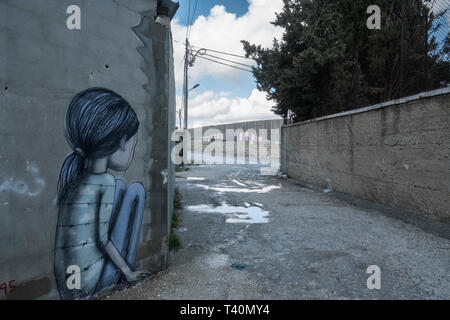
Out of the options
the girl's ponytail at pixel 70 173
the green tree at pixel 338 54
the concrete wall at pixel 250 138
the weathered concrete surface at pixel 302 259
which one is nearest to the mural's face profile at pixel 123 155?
the girl's ponytail at pixel 70 173

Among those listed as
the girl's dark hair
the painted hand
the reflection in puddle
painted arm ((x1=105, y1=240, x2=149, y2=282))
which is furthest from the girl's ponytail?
the reflection in puddle

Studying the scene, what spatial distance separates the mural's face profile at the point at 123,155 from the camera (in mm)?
2859

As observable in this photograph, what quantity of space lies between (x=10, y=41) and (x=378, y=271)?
451cm

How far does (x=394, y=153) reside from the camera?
5988mm

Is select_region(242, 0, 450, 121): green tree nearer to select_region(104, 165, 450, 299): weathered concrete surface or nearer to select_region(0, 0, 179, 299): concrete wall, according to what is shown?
select_region(104, 165, 450, 299): weathered concrete surface

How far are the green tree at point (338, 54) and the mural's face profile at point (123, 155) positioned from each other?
7914 millimetres

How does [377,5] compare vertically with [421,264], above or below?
above

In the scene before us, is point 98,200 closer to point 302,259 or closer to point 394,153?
point 302,259

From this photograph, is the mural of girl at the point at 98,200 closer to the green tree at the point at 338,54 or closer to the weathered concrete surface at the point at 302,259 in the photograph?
the weathered concrete surface at the point at 302,259

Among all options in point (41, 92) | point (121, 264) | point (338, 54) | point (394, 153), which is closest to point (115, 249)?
point (121, 264)

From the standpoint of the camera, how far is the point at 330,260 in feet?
12.1

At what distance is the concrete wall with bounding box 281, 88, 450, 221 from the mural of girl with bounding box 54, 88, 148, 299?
5.17m
